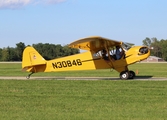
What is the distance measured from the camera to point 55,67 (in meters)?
24.7

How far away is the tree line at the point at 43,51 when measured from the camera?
4710 inches

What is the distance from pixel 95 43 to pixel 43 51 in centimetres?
9795

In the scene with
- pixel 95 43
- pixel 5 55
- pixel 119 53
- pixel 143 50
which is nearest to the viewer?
pixel 95 43

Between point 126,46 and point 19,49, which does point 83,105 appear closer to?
point 126,46

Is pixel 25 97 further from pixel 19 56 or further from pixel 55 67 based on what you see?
pixel 19 56

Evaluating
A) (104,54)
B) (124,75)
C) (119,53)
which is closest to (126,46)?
(119,53)

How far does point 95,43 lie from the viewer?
23.1 m

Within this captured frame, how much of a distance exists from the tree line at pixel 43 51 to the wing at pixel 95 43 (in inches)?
3717

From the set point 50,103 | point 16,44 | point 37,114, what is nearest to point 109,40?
point 50,103

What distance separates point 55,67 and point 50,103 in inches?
499

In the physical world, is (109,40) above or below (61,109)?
above

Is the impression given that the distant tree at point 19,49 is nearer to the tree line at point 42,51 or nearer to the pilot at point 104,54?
the tree line at point 42,51

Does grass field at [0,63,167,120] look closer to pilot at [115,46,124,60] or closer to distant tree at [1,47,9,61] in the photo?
pilot at [115,46,124,60]

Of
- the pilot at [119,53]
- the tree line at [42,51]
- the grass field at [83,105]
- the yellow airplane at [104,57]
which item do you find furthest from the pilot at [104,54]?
the tree line at [42,51]
